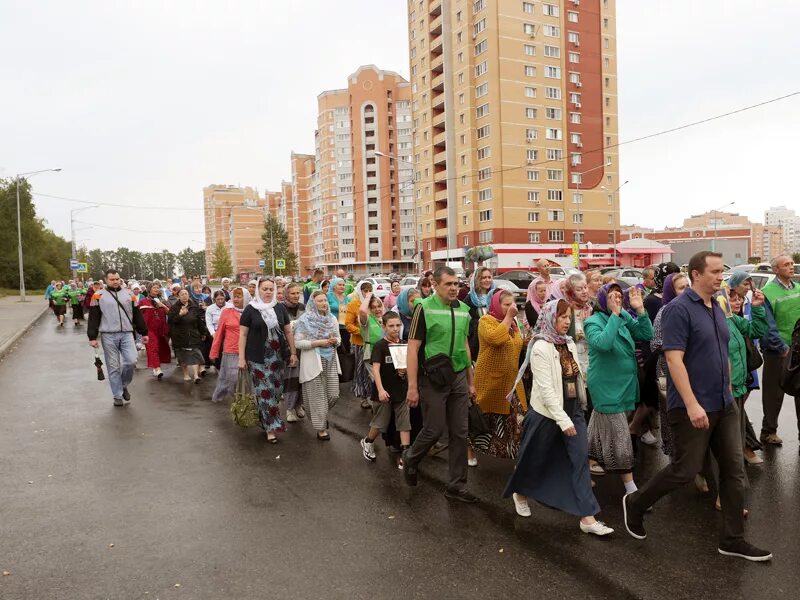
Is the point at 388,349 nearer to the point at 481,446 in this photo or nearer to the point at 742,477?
the point at 481,446

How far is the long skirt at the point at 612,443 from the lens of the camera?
4.92 meters

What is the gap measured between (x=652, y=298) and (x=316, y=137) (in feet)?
366

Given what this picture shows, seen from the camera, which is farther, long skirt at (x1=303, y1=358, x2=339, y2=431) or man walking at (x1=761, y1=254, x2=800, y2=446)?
long skirt at (x1=303, y1=358, x2=339, y2=431)

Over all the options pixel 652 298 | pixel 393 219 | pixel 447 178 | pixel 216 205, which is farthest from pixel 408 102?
pixel 652 298

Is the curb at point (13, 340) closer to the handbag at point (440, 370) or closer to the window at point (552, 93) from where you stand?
the handbag at point (440, 370)

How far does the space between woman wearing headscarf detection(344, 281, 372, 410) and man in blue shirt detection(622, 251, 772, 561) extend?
445 centimetres

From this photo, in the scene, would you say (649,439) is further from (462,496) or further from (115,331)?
(115,331)

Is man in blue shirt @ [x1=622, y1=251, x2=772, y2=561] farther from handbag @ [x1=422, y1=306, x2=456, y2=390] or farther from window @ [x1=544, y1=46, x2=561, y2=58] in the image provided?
window @ [x1=544, y1=46, x2=561, y2=58]

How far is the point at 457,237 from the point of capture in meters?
70.6

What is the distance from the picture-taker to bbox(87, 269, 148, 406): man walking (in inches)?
367

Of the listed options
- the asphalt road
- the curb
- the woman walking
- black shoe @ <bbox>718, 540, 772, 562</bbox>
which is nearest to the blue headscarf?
the asphalt road

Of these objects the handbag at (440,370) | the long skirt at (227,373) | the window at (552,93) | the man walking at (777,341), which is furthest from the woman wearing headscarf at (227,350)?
the window at (552,93)

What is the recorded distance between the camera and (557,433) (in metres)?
4.48

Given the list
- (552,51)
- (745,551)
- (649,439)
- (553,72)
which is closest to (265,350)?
(649,439)
